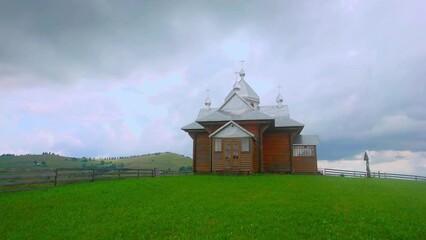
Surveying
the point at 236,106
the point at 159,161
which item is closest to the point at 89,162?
the point at 159,161

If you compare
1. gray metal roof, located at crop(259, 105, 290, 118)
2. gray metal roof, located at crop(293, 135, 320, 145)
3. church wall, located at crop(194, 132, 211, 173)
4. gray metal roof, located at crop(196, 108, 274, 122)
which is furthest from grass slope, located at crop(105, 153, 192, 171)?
gray metal roof, located at crop(196, 108, 274, 122)

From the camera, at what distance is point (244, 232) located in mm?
10352

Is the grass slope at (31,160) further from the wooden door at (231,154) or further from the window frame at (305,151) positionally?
the window frame at (305,151)

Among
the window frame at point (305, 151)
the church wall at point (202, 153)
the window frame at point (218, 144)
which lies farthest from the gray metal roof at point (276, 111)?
the window frame at point (218, 144)

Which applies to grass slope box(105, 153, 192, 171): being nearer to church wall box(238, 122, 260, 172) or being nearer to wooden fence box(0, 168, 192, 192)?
church wall box(238, 122, 260, 172)

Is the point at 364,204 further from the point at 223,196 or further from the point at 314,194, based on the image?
the point at 223,196

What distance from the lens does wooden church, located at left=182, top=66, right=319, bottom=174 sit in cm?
3256

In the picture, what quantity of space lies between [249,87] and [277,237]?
1529 inches

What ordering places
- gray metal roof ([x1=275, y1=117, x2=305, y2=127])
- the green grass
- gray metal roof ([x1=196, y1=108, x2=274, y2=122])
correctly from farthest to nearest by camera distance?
gray metal roof ([x1=275, y1=117, x2=305, y2=127]) < gray metal roof ([x1=196, y1=108, x2=274, y2=122]) < the green grass

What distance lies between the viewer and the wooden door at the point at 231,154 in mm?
32406

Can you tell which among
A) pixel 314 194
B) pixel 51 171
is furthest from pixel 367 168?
pixel 51 171

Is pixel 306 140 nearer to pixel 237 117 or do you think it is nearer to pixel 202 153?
pixel 237 117

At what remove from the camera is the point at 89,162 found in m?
126

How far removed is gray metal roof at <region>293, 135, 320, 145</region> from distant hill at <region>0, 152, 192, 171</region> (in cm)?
5887
